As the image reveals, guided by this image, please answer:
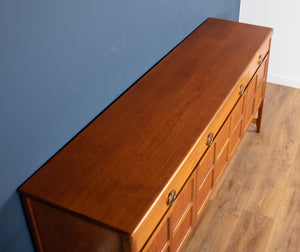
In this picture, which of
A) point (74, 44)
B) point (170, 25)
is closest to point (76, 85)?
point (74, 44)

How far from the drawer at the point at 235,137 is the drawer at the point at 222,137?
10 cm

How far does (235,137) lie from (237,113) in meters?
0.14

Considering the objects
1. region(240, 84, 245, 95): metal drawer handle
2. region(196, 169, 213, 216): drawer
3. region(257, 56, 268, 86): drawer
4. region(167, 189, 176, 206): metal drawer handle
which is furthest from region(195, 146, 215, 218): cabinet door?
region(257, 56, 268, 86): drawer

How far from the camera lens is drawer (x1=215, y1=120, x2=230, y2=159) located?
1608 millimetres

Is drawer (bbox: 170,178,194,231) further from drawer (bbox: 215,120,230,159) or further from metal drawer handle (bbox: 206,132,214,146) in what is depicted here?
drawer (bbox: 215,120,230,159)

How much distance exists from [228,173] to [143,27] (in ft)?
3.00

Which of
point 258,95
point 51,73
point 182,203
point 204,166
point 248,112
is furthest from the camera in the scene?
point 258,95

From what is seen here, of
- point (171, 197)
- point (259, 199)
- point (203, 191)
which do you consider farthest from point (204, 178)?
point (259, 199)

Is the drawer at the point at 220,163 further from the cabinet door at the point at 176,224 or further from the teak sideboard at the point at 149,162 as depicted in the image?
the cabinet door at the point at 176,224

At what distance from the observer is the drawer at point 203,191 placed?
155 centimetres

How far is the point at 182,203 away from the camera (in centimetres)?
138

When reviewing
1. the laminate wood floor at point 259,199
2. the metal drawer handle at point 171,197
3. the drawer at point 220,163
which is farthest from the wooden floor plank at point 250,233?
the metal drawer handle at point 171,197

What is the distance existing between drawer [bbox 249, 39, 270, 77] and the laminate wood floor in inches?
20.2

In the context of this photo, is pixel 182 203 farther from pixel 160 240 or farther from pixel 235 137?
pixel 235 137
